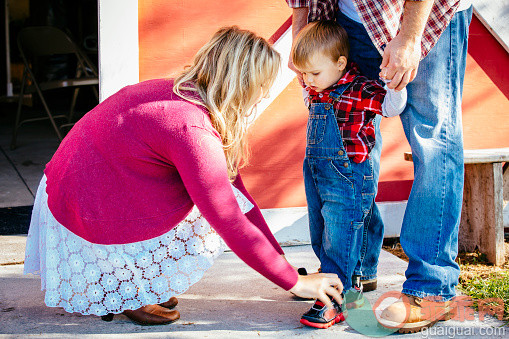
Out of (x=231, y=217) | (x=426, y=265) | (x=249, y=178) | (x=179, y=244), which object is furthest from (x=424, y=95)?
(x=249, y=178)

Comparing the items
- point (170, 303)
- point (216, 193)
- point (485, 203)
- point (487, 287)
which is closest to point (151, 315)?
point (170, 303)

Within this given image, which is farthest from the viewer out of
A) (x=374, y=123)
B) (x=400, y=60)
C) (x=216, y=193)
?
(x=374, y=123)

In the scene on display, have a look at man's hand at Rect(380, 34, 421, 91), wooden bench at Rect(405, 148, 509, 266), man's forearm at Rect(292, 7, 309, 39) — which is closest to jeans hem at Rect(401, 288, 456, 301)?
man's hand at Rect(380, 34, 421, 91)

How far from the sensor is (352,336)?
215 centimetres

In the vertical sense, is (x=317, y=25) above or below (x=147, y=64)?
above

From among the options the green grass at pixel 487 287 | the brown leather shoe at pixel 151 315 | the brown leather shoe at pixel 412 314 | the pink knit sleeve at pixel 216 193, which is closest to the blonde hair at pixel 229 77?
the pink knit sleeve at pixel 216 193

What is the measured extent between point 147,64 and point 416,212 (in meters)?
1.52

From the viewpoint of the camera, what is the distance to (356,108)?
2.23 meters

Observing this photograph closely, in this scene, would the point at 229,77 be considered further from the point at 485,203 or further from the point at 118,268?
the point at 485,203

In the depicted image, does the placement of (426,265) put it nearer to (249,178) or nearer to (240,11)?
(249,178)

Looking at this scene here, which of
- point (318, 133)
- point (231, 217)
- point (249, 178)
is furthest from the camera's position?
point (249, 178)

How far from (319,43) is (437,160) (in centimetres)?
61

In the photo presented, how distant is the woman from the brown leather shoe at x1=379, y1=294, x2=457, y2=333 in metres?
0.23

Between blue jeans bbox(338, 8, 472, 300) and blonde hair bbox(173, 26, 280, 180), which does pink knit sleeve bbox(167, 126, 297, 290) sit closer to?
blonde hair bbox(173, 26, 280, 180)
